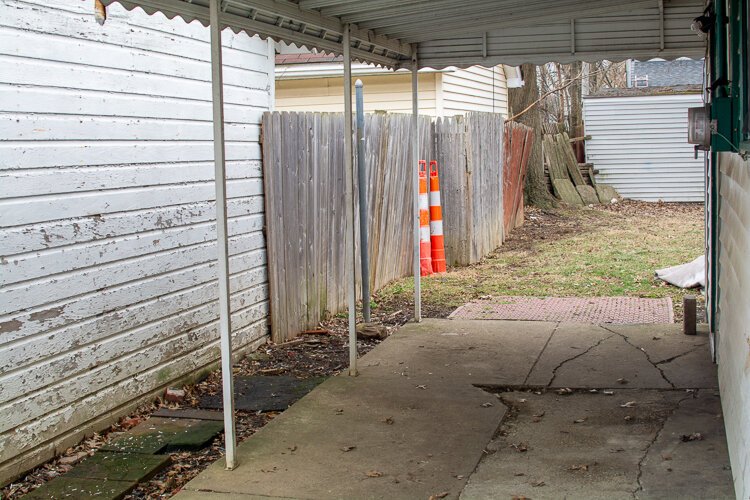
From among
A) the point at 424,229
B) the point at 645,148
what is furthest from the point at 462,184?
the point at 645,148

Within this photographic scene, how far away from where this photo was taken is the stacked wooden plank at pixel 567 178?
21.6 metres

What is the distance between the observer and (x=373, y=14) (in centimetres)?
646

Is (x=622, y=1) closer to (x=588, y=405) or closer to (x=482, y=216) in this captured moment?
(x=588, y=405)

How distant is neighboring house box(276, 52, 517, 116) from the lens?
1516 cm

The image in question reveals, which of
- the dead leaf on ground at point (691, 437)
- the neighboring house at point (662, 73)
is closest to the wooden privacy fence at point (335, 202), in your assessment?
the dead leaf on ground at point (691, 437)

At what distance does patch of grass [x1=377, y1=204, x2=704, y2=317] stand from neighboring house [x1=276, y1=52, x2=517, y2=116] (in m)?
2.88

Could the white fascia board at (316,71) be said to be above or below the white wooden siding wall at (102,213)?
above

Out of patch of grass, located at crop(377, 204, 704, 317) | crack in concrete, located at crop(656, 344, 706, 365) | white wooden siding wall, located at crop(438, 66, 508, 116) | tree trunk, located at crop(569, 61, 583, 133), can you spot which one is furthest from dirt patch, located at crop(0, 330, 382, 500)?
tree trunk, located at crop(569, 61, 583, 133)

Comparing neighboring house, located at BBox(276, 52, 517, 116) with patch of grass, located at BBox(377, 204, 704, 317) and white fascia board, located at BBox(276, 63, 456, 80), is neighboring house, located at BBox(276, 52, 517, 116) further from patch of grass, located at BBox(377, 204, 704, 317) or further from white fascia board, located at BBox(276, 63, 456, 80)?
patch of grass, located at BBox(377, 204, 704, 317)

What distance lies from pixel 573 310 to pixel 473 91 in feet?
29.3

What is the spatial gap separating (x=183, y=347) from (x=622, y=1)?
4.29m

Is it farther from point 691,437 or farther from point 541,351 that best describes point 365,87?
point 691,437

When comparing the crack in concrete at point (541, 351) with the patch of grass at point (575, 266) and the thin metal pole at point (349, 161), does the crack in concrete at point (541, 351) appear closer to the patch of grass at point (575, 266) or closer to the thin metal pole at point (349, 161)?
the thin metal pole at point (349, 161)

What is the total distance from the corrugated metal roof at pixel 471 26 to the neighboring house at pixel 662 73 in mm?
26748
